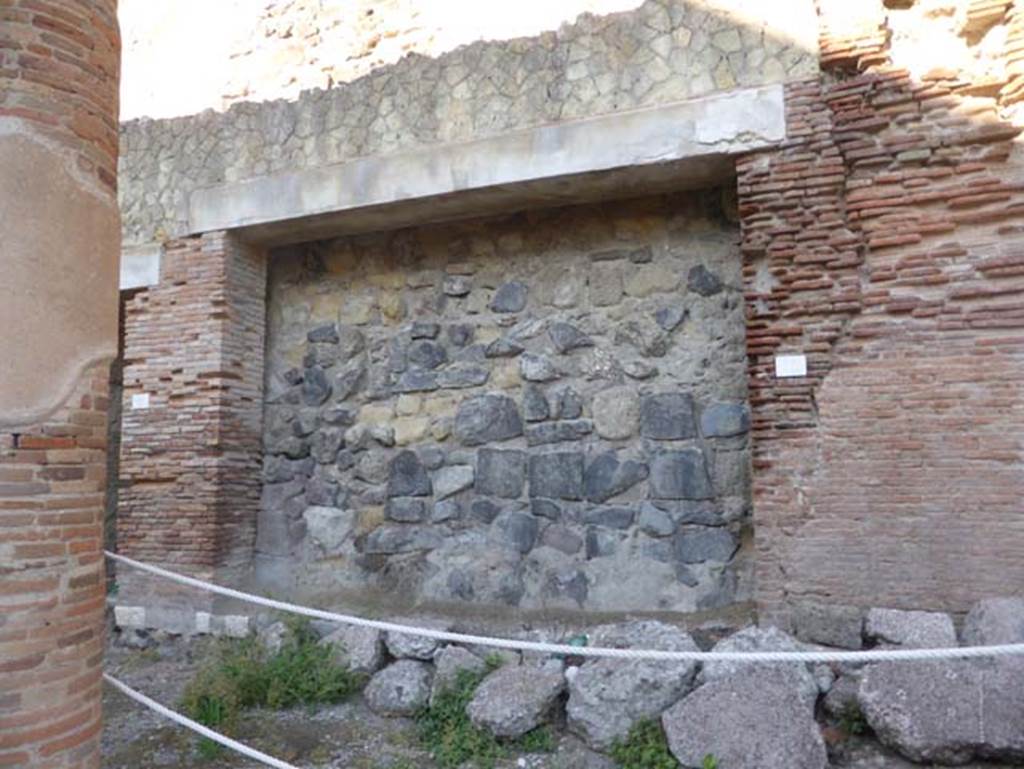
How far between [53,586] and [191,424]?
11.0 ft

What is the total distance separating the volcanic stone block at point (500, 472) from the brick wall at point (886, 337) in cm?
165

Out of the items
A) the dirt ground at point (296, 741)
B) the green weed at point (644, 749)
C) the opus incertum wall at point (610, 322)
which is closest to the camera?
the green weed at point (644, 749)

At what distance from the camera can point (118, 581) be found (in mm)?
5820

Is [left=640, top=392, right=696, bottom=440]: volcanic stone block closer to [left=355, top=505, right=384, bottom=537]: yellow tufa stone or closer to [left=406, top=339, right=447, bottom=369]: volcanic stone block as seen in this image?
[left=406, top=339, right=447, bottom=369]: volcanic stone block

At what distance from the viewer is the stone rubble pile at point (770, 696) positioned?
305 cm

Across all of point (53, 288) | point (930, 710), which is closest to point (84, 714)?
point (53, 288)

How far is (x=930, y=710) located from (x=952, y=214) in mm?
2318

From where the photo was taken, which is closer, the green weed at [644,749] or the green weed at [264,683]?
the green weed at [644,749]

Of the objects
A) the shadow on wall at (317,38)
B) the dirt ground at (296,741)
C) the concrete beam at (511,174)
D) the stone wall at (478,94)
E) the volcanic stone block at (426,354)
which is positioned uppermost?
the shadow on wall at (317,38)

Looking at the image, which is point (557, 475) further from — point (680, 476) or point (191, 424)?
point (191, 424)

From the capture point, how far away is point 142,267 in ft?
19.6

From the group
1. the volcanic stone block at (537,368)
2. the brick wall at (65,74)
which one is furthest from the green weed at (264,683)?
the brick wall at (65,74)

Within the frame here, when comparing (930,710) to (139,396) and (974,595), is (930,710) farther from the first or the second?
(139,396)

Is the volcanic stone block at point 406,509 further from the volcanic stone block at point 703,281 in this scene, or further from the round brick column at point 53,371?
the round brick column at point 53,371
